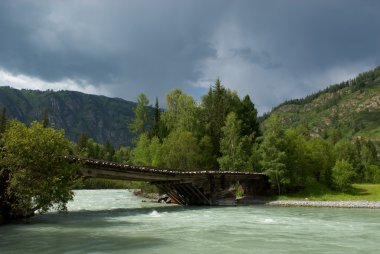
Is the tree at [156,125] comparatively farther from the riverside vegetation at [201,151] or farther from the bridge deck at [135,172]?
the bridge deck at [135,172]

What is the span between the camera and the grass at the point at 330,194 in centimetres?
5534

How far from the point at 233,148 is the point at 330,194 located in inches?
685

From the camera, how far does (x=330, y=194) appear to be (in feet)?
192

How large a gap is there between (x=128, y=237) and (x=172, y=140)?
4744cm

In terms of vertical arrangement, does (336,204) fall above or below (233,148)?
below

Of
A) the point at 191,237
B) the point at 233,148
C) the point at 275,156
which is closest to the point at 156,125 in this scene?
the point at 233,148

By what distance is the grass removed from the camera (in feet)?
182

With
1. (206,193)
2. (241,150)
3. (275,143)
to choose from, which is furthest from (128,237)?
(241,150)

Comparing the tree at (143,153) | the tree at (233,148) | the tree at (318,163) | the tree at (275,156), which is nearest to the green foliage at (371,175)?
the tree at (318,163)

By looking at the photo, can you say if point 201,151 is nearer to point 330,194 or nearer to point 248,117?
point 248,117

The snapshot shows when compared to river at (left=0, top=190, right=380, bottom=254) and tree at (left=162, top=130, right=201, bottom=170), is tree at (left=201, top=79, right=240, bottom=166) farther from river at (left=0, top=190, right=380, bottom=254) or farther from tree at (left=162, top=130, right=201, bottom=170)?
river at (left=0, top=190, right=380, bottom=254)

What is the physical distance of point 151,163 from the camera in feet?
254

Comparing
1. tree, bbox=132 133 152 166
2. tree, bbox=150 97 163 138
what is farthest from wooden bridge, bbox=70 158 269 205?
tree, bbox=150 97 163 138

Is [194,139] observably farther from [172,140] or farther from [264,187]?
[264,187]
